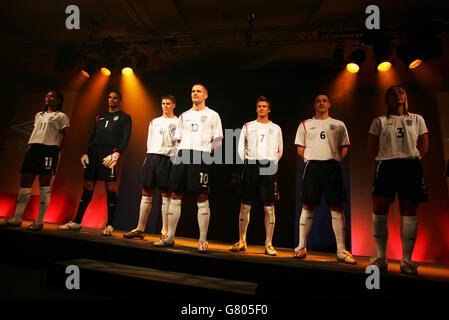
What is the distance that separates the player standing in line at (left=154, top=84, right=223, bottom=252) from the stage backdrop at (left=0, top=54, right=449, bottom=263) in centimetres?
151

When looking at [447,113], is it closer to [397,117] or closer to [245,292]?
[397,117]

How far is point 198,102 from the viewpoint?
3432mm

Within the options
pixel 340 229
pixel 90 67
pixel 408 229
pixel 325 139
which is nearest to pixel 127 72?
pixel 90 67

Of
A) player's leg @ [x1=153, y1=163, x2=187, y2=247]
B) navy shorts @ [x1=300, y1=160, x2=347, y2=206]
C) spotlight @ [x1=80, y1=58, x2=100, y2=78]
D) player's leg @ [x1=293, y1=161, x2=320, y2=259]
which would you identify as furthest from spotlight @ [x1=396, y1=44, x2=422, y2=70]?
spotlight @ [x1=80, y1=58, x2=100, y2=78]

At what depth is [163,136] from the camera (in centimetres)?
399

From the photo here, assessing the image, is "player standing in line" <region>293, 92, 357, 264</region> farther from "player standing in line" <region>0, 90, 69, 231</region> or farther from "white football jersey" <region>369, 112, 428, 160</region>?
"player standing in line" <region>0, 90, 69, 231</region>

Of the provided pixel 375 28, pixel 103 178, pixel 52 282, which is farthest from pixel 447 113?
pixel 52 282

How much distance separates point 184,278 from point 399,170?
245 cm

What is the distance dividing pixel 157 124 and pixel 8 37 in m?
4.84

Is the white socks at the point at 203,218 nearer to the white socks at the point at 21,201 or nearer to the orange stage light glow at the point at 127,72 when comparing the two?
the white socks at the point at 21,201

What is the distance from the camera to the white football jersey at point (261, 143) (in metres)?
3.61

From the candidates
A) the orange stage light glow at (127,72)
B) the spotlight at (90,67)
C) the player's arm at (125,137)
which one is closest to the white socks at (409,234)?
the player's arm at (125,137)

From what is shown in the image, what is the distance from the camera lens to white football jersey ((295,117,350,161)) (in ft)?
10.6

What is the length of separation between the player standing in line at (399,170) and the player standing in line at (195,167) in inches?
73.6
